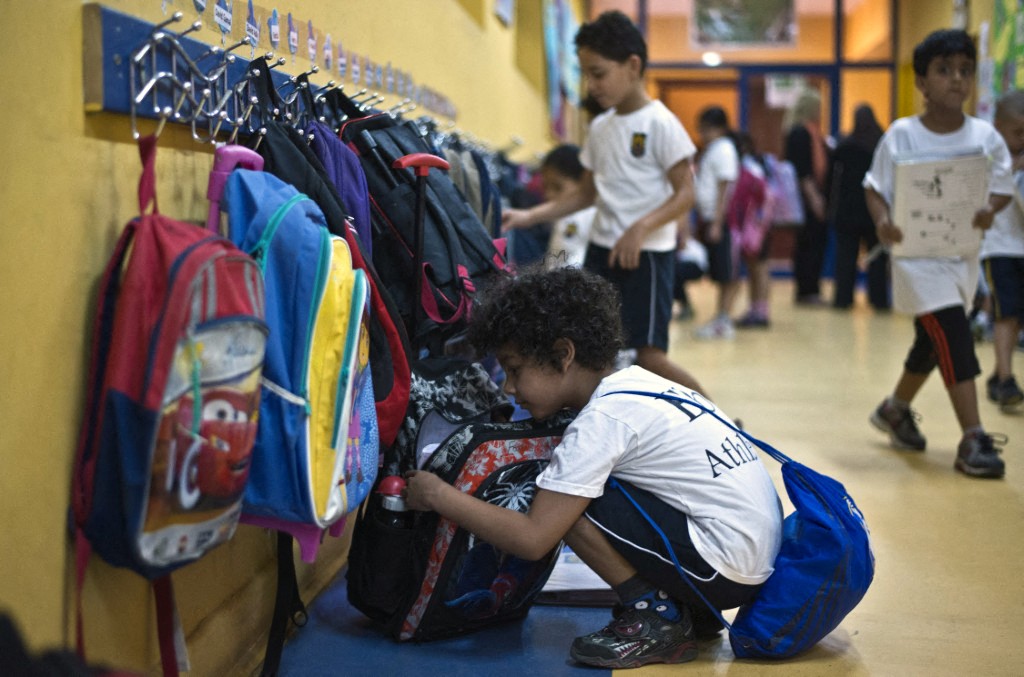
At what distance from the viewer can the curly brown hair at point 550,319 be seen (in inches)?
84.0

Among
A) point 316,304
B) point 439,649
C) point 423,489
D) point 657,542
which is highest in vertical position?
point 316,304

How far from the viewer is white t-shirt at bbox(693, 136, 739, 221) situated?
717cm

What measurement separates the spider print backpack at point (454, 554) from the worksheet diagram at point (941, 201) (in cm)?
181

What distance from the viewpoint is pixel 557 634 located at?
228 cm

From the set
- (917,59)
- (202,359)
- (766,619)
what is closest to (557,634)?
(766,619)

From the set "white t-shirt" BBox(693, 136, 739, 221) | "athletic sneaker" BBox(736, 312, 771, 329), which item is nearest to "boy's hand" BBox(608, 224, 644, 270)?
"white t-shirt" BBox(693, 136, 739, 221)

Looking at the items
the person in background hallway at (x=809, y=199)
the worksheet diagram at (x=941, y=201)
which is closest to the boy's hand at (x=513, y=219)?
the worksheet diagram at (x=941, y=201)

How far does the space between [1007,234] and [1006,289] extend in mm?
232

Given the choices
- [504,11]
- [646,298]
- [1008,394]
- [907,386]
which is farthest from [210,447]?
[504,11]

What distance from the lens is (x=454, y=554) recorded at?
2.14 meters

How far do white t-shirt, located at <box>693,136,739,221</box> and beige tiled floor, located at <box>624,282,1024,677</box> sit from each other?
49.7 inches

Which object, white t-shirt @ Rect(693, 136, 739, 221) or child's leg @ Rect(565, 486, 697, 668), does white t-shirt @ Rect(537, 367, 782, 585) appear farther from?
white t-shirt @ Rect(693, 136, 739, 221)

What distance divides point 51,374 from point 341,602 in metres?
1.16

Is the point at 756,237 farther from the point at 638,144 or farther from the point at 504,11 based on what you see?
the point at 638,144
